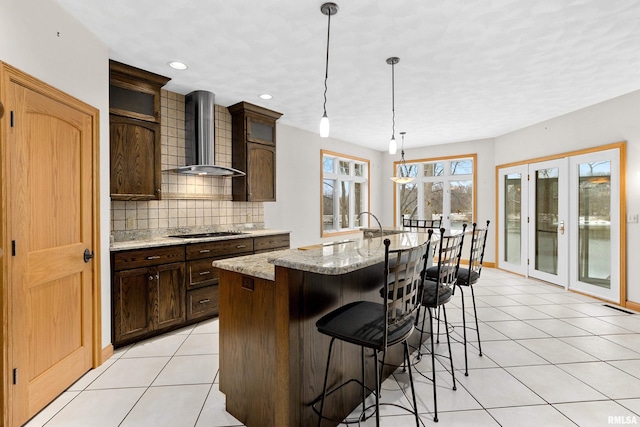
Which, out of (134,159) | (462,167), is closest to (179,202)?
(134,159)

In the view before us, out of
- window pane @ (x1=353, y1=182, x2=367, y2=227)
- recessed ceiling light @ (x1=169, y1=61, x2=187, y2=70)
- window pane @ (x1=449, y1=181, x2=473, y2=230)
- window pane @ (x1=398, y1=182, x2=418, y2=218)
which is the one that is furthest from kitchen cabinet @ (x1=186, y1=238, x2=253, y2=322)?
window pane @ (x1=449, y1=181, x2=473, y2=230)

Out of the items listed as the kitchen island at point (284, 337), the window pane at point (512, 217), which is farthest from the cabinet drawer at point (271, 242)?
the window pane at point (512, 217)

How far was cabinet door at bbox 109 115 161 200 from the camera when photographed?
2.97m

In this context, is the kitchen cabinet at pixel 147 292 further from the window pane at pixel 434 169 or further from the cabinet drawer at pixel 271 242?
the window pane at pixel 434 169

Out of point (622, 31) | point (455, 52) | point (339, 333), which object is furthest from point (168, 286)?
point (622, 31)

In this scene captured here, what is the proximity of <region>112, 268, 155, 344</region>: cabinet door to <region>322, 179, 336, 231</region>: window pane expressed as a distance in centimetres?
379

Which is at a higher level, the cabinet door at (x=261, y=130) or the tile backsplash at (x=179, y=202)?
the cabinet door at (x=261, y=130)

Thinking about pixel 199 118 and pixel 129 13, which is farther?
pixel 199 118

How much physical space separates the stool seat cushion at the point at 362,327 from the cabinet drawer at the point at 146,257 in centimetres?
214

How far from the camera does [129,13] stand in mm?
2287

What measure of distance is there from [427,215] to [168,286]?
19.5ft

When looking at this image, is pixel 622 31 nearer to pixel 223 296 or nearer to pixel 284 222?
pixel 223 296

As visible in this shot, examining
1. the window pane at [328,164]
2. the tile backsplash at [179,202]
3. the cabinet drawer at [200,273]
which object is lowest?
the cabinet drawer at [200,273]

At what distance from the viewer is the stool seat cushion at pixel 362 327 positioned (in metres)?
1.46
